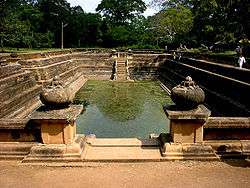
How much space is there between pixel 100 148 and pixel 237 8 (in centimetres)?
2115

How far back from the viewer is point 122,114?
15406 millimetres

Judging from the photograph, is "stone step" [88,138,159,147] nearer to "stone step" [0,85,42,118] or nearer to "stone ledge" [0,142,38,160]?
"stone ledge" [0,142,38,160]

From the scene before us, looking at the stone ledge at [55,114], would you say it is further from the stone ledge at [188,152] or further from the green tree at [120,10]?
the green tree at [120,10]

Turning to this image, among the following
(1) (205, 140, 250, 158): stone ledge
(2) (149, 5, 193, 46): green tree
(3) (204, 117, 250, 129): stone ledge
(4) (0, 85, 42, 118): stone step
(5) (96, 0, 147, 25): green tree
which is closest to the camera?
(1) (205, 140, 250, 158): stone ledge

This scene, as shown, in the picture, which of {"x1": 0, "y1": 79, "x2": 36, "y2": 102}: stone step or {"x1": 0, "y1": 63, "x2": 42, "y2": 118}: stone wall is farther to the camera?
{"x1": 0, "y1": 79, "x2": 36, "y2": 102}: stone step

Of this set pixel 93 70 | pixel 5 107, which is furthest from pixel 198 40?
pixel 5 107

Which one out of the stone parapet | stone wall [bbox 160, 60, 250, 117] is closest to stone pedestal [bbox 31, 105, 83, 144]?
the stone parapet

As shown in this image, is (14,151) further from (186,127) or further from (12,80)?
(12,80)

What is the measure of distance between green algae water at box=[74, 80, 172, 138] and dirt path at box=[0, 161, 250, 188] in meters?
5.36

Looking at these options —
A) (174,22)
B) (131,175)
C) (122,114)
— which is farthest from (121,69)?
(131,175)

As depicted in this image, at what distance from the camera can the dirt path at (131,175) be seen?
Answer: 5554mm

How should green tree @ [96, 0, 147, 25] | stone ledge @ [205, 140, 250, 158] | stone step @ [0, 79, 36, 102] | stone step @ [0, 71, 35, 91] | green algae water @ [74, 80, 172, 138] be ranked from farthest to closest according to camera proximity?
green tree @ [96, 0, 147, 25], stone step @ [0, 71, 35, 91], stone step @ [0, 79, 36, 102], green algae water @ [74, 80, 172, 138], stone ledge @ [205, 140, 250, 158]

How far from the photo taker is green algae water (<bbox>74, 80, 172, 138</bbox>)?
1240 cm

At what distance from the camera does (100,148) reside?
23.1 feet
